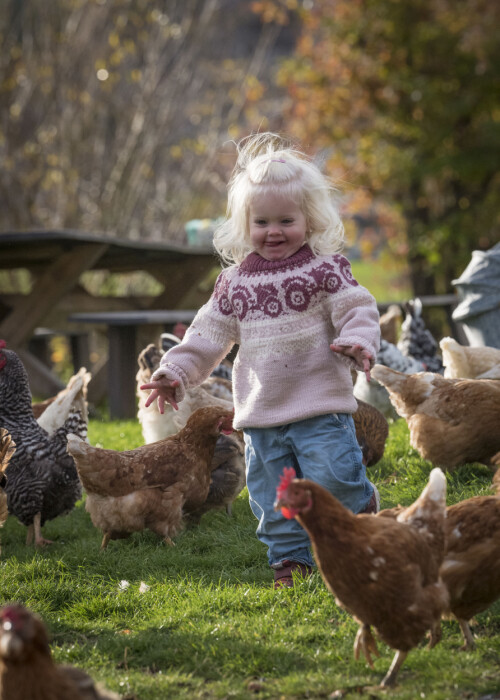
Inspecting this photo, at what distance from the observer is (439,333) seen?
47.6 ft

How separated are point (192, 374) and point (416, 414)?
1.81 meters

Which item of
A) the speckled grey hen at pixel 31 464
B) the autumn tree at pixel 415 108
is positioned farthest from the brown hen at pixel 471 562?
the autumn tree at pixel 415 108

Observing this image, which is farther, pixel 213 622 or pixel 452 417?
pixel 452 417

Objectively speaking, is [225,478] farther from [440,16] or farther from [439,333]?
[440,16]

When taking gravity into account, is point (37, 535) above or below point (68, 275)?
below

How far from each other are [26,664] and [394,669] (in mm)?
1351

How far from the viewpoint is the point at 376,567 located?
9.55ft

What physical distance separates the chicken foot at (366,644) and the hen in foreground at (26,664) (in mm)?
1112

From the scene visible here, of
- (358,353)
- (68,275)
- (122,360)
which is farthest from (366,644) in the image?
(68,275)

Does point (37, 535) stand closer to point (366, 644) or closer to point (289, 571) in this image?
point (289, 571)

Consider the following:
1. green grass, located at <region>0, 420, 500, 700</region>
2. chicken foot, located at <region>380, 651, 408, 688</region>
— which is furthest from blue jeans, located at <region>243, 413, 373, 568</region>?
chicken foot, located at <region>380, 651, 408, 688</region>

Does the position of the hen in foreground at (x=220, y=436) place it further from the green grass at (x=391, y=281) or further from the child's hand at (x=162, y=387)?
the green grass at (x=391, y=281)

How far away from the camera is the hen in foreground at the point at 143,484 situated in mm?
4867

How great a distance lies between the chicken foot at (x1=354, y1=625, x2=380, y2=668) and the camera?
3057mm
